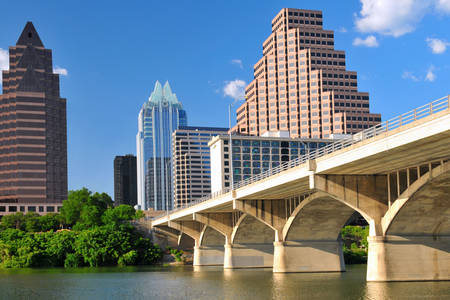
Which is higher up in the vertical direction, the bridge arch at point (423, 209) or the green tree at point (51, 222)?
the bridge arch at point (423, 209)

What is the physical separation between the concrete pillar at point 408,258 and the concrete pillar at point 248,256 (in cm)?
4102

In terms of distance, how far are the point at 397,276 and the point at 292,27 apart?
16007 cm

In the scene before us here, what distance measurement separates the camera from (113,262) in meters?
114

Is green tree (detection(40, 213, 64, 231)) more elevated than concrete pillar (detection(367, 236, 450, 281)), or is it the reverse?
concrete pillar (detection(367, 236, 450, 281))

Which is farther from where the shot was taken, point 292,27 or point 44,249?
point 292,27

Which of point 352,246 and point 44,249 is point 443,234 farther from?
point 44,249

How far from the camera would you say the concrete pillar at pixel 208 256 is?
107238 millimetres

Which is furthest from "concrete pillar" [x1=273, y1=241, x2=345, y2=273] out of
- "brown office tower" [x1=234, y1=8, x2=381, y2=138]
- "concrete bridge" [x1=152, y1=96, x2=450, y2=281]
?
"brown office tower" [x1=234, y1=8, x2=381, y2=138]

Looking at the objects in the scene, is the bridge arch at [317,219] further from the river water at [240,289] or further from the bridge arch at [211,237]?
the bridge arch at [211,237]

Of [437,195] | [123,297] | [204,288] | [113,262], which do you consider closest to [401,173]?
[437,195]

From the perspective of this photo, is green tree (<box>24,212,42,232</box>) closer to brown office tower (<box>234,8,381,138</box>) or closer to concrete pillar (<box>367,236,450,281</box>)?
brown office tower (<box>234,8,381,138</box>)

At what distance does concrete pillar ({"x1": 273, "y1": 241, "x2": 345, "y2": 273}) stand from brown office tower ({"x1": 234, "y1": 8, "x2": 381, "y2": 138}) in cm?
11645

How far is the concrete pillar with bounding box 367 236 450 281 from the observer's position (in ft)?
155

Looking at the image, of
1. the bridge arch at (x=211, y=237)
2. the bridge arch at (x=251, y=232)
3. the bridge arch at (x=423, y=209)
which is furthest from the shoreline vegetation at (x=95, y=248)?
the bridge arch at (x=423, y=209)
